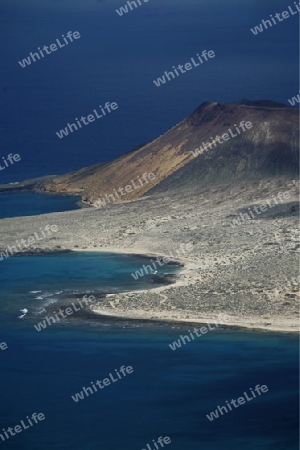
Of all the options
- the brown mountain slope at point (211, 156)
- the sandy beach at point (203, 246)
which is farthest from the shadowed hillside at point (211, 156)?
the sandy beach at point (203, 246)

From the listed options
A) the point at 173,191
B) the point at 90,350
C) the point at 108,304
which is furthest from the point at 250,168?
→ the point at 90,350

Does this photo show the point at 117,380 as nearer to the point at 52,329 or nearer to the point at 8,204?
the point at 52,329

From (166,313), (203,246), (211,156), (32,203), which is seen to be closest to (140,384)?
(166,313)

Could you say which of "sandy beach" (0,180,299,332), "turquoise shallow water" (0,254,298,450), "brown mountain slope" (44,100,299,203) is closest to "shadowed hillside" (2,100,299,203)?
"brown mountain slope" (44,100,299,203)

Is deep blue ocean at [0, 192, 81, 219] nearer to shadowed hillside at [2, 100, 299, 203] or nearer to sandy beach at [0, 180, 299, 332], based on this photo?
shadowed hillside at [2, 100, 299, 203]

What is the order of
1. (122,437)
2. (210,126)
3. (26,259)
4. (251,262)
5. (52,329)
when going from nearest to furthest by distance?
(122,437) < (52,329) < (251,262) < (26,259) < (210,126)

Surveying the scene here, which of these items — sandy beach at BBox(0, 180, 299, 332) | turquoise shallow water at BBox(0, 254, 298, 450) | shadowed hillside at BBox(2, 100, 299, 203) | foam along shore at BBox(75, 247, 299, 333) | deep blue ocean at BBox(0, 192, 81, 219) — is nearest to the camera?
turquoise shallow water at BBox(0, 254, 298, 450)
